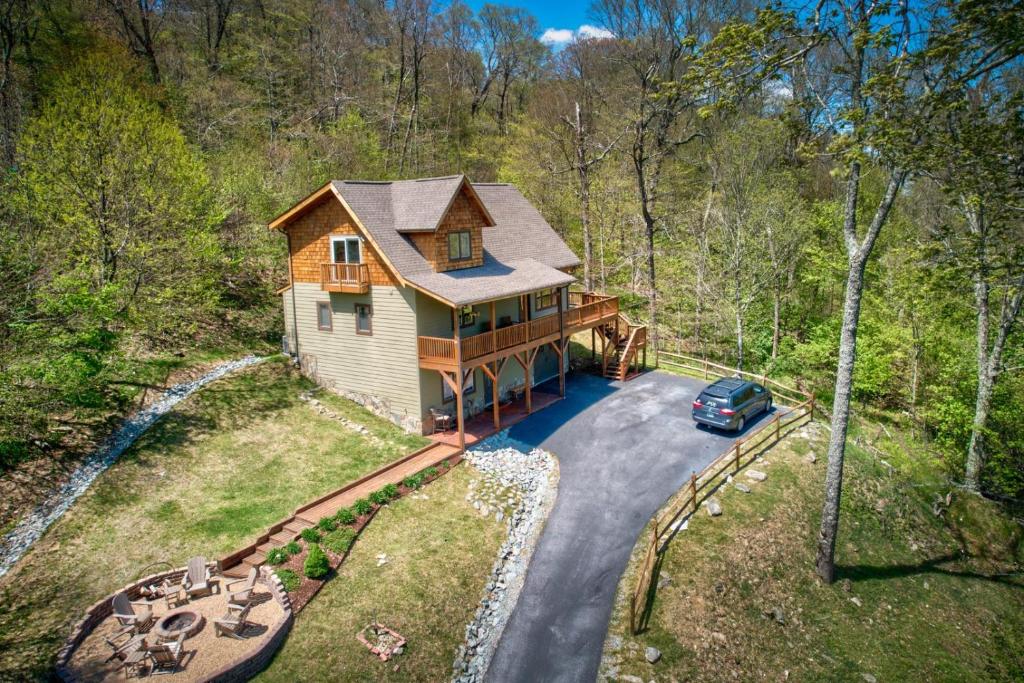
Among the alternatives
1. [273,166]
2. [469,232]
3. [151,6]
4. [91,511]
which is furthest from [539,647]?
[151,6]

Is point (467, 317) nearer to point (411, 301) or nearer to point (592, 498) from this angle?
point (411, 301)

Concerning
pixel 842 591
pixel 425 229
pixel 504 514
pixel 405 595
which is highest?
pixel 425 229

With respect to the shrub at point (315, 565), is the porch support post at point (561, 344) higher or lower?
higher

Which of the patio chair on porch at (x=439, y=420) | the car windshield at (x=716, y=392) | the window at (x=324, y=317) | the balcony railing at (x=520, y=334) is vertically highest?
the window at (x=324, y=317)

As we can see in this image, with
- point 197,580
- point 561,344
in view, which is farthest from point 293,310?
point 197,580

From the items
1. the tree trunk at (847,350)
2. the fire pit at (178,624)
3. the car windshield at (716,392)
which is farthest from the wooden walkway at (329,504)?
the tree trunk at (847,350)

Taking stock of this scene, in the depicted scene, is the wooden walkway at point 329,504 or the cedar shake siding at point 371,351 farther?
the cedar shake siding at point 371,351

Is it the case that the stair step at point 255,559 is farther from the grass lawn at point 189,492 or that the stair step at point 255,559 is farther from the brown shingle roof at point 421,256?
the brown shingle roof at point 421,256
